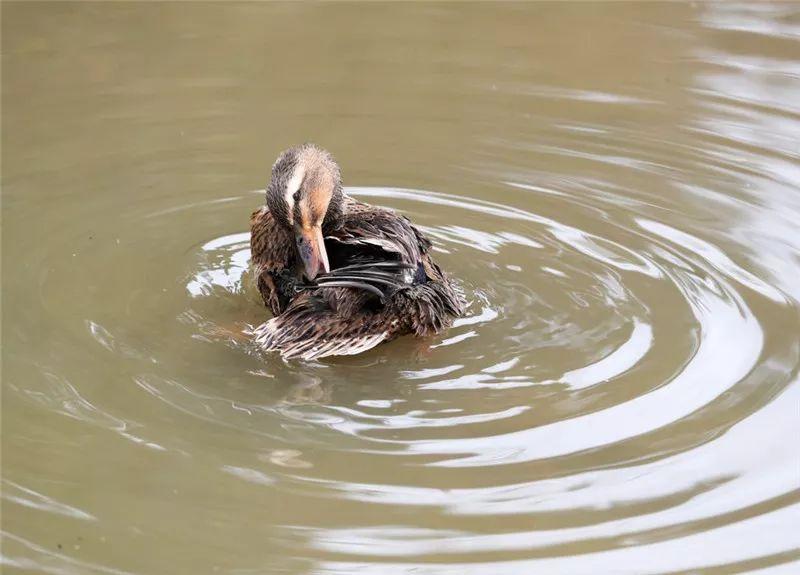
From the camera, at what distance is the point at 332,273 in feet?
16.6

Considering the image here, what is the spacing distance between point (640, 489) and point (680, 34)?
6044 mm

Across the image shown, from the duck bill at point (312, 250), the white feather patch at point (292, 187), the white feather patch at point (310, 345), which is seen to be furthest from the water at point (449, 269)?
the white feather patch at point (292, 187)

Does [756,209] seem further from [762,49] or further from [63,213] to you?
[63,213]

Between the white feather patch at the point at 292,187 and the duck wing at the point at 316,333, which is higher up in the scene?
the white feather patch at the point at 292,187

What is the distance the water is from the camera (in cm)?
408

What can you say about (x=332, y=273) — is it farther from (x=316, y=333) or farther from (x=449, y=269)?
(x=449, y=269)

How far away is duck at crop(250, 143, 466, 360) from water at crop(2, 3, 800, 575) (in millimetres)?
139

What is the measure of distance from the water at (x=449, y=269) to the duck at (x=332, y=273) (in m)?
0.14

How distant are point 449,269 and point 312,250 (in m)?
1.09

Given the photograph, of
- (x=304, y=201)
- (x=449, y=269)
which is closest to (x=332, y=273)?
(x=304, y=201)

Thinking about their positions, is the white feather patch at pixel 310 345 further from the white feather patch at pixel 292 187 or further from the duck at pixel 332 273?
the white feather patch at pixel 292 187

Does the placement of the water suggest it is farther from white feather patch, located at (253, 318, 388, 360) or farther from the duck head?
the duck head

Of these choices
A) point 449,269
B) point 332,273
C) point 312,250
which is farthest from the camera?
point 449,269

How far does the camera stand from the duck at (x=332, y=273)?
16.8 feet
